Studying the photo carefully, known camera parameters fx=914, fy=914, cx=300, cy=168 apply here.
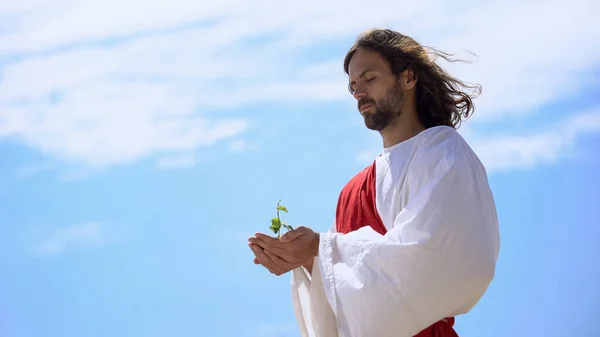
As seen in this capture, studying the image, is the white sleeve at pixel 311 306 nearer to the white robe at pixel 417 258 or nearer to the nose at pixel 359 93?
the white robe at pixel 417 258

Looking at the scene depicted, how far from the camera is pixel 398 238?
414 cm

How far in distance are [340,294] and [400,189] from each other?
2.00 ft

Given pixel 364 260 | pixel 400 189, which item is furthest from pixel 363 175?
pixel 364 260

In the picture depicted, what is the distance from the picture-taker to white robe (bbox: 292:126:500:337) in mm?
4051

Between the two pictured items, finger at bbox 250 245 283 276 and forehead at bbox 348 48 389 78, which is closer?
finger at bbox 250 245 283 276

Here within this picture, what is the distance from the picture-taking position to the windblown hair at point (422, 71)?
478 cm

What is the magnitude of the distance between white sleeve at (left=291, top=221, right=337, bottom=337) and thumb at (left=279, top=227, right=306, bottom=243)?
162 mm

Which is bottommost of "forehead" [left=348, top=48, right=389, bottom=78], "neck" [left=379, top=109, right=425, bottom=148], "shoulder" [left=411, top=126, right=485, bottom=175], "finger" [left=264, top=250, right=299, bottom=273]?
"finger" [left=264, top=250, right=299, bottom=273]

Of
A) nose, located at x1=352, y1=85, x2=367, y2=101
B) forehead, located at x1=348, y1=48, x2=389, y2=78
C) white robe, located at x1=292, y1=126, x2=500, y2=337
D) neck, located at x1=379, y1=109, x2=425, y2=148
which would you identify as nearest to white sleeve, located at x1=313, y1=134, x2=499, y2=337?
white robe, located at x1=292, y1=126, x2=500, y2=337

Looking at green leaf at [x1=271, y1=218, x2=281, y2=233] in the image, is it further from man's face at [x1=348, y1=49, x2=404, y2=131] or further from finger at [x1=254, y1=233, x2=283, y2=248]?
man's face at [x1=348, y1=49, x2=404, y2=131]

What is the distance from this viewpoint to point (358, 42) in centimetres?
488

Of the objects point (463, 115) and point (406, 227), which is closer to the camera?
point (406, 227)

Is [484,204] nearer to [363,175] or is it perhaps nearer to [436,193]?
[436,193]

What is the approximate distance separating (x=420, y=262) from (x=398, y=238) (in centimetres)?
16
